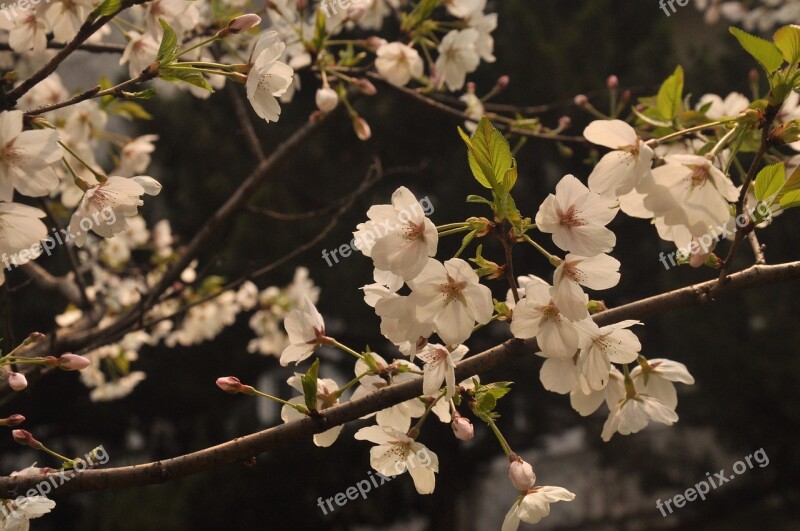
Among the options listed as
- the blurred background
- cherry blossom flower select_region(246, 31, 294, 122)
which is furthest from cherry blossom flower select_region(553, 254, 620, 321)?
the blurred background

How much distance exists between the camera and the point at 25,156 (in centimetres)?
77

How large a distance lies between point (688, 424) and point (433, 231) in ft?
16.0

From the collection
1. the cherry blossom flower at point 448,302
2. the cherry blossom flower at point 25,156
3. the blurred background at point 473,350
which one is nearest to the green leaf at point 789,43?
the cherry blossom flower at point 448,302

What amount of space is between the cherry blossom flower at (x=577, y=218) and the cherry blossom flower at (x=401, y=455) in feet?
0.94

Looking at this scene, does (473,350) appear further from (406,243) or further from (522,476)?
(406,243)

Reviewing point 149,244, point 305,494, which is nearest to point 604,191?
point 149,244

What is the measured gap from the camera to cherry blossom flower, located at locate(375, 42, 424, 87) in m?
1.56

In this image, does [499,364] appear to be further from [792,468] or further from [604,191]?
[792,468]

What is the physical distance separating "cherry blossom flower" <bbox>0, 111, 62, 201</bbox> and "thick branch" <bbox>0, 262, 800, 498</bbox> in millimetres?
291

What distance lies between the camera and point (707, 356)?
16.1ft

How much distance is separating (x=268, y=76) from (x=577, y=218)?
0.39 m

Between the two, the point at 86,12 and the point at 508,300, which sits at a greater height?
the point at 86,12

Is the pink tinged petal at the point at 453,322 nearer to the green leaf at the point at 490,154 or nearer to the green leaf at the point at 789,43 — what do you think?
the green leaf at the point at 490,154

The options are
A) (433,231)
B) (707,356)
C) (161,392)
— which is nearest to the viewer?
(433,231)
